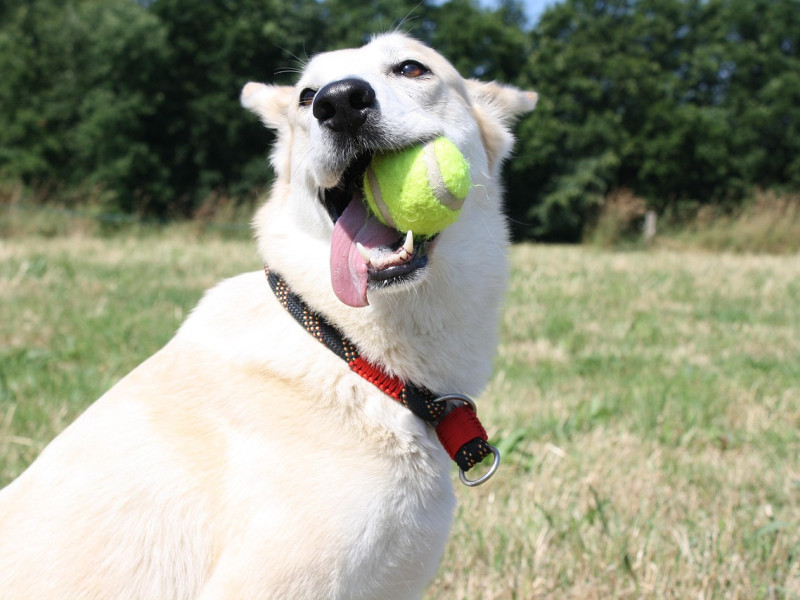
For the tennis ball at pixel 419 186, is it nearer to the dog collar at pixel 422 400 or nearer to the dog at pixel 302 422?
the dog at pixel 302 422

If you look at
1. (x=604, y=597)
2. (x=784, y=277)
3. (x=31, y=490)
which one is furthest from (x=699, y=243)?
(x=31, y=490)

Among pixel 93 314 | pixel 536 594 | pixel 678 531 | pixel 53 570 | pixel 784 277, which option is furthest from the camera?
pixel 784 277

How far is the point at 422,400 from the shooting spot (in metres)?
1.88

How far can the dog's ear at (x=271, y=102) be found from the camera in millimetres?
2650

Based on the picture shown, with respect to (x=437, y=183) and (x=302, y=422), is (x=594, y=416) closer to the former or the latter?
(x=437, y=183)

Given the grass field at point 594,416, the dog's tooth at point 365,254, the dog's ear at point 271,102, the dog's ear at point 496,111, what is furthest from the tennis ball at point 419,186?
the grass field at point 594,416

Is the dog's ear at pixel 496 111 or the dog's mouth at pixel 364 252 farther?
the dog's ear at pixel 496 111

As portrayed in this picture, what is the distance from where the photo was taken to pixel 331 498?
162cm

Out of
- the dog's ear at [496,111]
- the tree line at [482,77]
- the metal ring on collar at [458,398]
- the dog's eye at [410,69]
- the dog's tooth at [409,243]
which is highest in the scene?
the dog's eye at [410,69]

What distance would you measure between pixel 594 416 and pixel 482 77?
30.5 meters

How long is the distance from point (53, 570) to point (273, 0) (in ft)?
101

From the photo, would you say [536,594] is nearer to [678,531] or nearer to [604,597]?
[604,597]

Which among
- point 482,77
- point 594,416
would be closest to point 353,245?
point 594,416

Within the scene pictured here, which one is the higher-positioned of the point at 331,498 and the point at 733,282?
the point at 331,498
